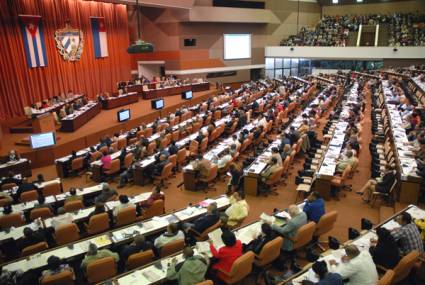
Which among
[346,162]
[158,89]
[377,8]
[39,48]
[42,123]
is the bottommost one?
[346,162]

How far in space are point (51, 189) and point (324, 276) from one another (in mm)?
7702

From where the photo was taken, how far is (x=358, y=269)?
5.07 metres

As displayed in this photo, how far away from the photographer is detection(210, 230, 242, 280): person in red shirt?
5.74m

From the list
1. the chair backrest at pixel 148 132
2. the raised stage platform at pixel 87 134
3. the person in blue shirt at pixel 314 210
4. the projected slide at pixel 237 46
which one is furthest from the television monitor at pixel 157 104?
the person in blue shirt at pixel 314 210

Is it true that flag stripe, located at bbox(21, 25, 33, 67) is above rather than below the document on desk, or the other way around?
above

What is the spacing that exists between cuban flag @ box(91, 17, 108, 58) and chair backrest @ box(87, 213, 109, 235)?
18125 mm

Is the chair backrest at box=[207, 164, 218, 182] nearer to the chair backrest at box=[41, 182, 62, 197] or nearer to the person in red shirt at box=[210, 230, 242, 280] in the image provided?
the chair backrest at box=[41, 182, 62, 197]

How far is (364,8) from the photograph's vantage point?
122ft

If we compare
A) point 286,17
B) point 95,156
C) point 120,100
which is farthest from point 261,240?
point 286,17

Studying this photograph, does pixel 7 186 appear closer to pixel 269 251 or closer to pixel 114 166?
pixel 114 166

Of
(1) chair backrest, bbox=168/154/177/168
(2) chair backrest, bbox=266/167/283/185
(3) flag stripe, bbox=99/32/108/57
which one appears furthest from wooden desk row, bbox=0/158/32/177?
(3) flag stripe, bbox=99/32/108/57

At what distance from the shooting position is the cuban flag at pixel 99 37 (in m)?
22.9

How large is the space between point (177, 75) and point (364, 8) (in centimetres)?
2245

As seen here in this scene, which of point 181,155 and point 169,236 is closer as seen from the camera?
point 169,236
